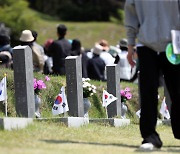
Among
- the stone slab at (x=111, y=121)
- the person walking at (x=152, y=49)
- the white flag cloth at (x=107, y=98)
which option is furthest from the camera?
the white flag cloth at (x=107, y=98)

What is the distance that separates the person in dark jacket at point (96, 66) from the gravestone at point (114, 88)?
4.00 meters

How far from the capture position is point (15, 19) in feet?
142

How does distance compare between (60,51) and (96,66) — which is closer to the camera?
(60,51)

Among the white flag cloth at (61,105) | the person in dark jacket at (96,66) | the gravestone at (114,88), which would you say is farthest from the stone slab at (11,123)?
the person in dark jacket at (96,66)

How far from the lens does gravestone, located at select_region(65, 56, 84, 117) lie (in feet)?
39.9

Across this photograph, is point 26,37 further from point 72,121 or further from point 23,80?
point 23,80

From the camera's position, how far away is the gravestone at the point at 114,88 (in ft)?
45.9

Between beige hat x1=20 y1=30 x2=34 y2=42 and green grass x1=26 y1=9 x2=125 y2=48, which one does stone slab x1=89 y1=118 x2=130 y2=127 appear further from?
green grass x1=26 y1=9 x2=125 y2=48

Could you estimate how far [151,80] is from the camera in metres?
8.80

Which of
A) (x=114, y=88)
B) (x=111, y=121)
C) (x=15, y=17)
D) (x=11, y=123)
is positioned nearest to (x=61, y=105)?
(x=111, y=121)

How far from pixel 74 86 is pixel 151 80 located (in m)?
3.55

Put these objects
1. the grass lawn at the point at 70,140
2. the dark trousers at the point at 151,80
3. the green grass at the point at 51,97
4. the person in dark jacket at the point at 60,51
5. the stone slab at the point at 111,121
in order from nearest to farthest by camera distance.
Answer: the grass lawn at the point at 70,140, the dark trousers at the point at 151,80, the stone slab at the point at 111,121, the green grass at the point at 51,97, the person in dark jacket at the point at 60,51

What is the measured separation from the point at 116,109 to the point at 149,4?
5.45 m

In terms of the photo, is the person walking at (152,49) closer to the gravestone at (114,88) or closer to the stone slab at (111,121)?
the stone slab at (111,121)
